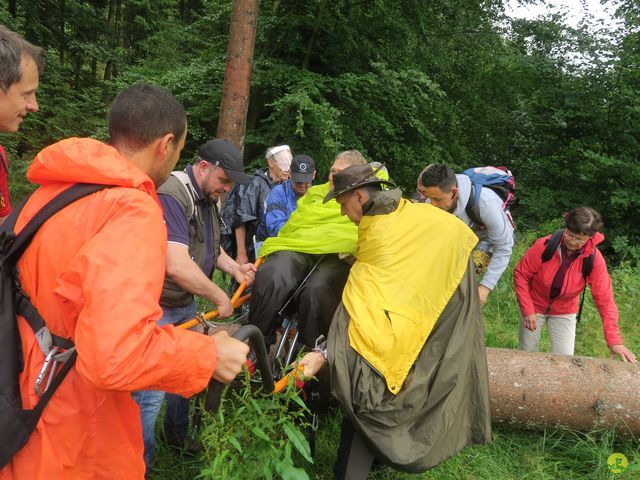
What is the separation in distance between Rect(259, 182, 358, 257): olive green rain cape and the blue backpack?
4.31ft

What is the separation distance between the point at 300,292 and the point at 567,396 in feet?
7.07

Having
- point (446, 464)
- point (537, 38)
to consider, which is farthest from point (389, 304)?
point (537, 38)

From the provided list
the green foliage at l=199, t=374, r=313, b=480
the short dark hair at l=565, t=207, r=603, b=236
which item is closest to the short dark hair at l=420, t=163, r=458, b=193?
the short dark hair at l=565, t=207, r=603, b=236

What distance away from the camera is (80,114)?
1207 centimetres

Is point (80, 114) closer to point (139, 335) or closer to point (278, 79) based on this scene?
point (278, 79)

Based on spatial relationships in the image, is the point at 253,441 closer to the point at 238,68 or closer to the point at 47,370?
the point at 47,370

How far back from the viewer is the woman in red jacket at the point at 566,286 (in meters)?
3.59

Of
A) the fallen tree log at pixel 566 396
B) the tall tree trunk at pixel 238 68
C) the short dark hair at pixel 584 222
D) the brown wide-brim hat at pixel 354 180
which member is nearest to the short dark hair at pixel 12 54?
the brown wide-brim hat at pixel 354 180

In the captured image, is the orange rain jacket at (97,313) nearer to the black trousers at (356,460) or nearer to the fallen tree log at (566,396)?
the black trousers at (356,460)

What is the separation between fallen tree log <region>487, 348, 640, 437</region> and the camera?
322 centimetres

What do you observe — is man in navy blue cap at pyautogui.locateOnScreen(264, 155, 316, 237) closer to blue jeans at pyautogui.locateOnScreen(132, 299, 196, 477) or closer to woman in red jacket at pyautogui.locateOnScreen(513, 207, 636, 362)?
blue jeans at pyautogui.locateOnScreen(132, 299, 196, 477)

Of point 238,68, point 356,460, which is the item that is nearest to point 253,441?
point 356,460

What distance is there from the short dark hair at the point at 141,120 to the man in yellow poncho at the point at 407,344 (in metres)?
1.09

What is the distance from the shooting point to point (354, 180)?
243cm
